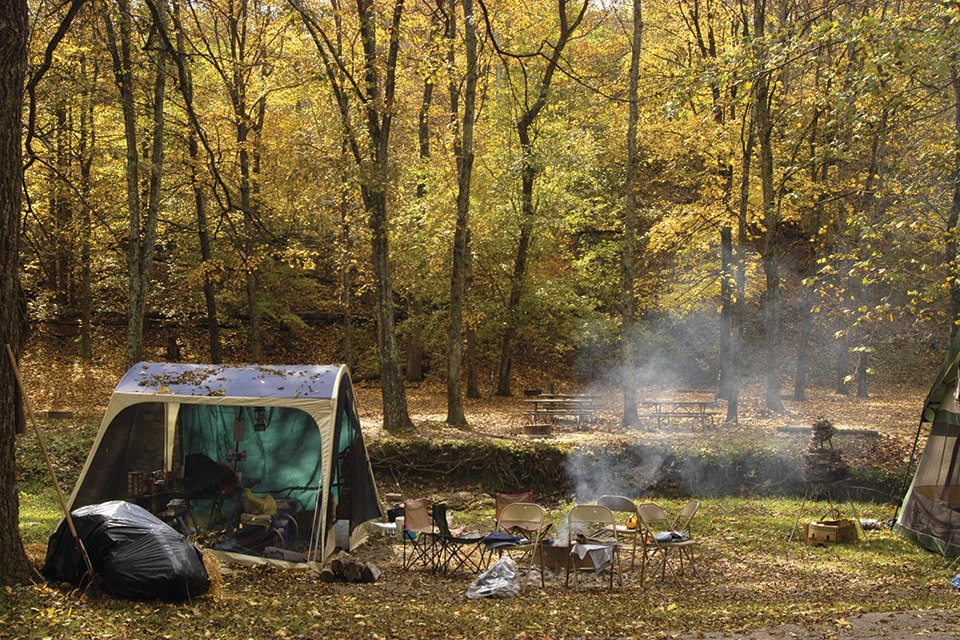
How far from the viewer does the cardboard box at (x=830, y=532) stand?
9.05 meters

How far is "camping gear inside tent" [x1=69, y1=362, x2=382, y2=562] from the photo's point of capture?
8375mm

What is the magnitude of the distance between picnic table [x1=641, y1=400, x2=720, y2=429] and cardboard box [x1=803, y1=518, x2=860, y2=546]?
6.09m

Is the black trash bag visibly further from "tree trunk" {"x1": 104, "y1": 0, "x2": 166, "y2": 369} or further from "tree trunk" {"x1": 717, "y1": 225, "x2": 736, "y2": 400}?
"tree trunk" {"x1": 717, "y1": 225, "x2": 736, "y2": 400}

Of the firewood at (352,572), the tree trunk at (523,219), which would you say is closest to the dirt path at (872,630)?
the firewood at (352,572)

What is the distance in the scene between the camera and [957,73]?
1211 cm

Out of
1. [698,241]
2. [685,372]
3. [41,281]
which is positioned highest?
[698,241]

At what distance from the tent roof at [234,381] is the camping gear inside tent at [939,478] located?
7.74 meters

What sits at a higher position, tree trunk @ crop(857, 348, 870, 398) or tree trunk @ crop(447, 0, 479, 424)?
tree trunk @ crop(447, 0, 479, 424)

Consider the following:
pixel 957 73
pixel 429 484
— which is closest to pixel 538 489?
pixel 429 484

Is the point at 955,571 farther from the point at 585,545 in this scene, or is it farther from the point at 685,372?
the point at 685,372

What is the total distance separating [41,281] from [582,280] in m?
18.6

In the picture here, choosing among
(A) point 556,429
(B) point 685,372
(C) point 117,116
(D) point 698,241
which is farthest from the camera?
(B) point 685,372

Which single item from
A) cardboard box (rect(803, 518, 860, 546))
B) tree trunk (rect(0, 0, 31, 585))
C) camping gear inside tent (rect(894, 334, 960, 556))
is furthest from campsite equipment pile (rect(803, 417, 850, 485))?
tree trunk (rect(0, 0, 31, 585))

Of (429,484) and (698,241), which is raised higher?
(698,241)
